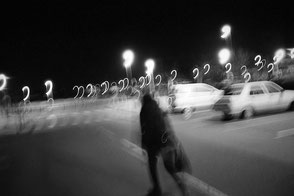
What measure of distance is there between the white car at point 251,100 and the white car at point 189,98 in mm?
3481

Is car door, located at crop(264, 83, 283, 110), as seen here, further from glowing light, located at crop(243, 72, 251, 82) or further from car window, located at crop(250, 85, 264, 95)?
glowing light, located at crop(243, 72, 251, 82)

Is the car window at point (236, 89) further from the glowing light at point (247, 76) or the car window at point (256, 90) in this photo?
the glowing light at point (247, 76)

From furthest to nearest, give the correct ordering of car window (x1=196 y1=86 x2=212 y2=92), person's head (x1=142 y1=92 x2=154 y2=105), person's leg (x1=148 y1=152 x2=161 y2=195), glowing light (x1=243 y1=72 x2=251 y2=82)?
glowing light (x1=243 y1=72 x2=251 y2=82) < car window (x1=196 y1=86 x2=212 y2=92) < person's head (x1=142 y1=92 x2=154 y2=105) < person's leg (x1=148 y1=152 x2=161 y2=195)

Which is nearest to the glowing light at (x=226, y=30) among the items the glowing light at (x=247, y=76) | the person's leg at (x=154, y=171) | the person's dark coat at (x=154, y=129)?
the glowing light at (x=247, y=76)

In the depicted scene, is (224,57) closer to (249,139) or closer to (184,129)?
(184,129)

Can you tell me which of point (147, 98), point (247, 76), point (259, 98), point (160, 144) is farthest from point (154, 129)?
point (247, 76)

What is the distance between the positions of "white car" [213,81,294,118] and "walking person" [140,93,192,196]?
7.97 meters

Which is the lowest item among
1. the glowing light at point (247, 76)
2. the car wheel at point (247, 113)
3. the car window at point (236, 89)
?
the car wheel at point (247, 113)

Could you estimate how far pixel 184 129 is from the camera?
12141 millimetres

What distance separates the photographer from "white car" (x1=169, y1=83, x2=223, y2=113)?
652 inches

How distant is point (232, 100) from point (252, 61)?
31.9 metres

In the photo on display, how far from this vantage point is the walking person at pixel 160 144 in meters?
4.95

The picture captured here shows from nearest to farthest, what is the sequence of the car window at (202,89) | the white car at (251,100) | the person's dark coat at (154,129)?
the person's dark coat at (154,129)
the white car at (251,100)
the car window at (202,89)

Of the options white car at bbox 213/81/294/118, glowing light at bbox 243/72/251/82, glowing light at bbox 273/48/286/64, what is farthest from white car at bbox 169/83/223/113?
glowing light at bbox 273/48/286/64
